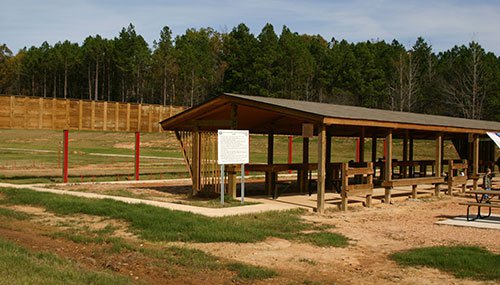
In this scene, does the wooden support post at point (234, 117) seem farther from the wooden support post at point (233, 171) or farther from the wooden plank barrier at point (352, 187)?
the wooden plank barrier at point (352, 187)

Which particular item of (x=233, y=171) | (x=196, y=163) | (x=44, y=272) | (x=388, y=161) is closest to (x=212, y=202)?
(x=233, y=171)

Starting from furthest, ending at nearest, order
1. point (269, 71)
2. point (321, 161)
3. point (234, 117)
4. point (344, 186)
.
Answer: point (269, 71) < point (234, 117) < point (344, 186) < point (321, 161)

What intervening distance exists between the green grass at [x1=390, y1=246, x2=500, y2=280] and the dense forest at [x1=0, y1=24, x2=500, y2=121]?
4303 centimetres

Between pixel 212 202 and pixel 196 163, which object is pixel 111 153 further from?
pixel 212 202

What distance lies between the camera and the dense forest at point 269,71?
56.5 metres

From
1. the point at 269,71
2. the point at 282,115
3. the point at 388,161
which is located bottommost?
the point at 388,161

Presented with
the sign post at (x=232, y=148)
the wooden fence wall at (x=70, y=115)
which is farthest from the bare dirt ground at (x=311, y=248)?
the wooden fence wall at (x=70, y=115)

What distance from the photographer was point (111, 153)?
4284cm

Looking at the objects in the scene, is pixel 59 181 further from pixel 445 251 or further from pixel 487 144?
pixel 487 144

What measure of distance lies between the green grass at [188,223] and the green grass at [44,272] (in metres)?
2.62

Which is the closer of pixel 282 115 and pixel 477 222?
pixel 477 222

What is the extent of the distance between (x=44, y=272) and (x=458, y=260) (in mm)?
5758

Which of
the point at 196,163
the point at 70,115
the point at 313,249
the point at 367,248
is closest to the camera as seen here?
the point at 313,249

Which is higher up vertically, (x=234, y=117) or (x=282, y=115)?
(x=282, y=115)
